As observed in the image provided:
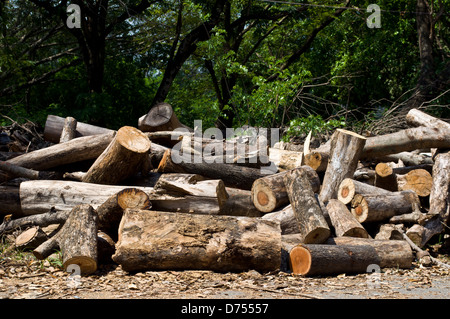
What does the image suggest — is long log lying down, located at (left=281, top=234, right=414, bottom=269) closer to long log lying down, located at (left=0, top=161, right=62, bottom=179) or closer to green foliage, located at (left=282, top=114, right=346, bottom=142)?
long log lying down, located at (left=0, top=161, right=62, bottom=179)

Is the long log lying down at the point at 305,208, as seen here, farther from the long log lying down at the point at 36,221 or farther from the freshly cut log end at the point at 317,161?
the long log lying down at the point at 36,221

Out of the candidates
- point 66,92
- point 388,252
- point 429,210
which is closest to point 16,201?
point 388,252

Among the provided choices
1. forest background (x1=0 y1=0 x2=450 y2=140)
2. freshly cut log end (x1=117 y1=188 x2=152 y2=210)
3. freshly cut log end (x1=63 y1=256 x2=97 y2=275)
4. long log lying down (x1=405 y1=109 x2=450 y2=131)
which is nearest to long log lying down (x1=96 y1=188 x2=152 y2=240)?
freshly cut log end (x1=117 y1=188 x2=152 y2=210)

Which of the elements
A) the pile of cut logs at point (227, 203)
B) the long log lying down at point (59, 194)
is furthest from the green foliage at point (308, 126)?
the long log lying down at point (59, 194)

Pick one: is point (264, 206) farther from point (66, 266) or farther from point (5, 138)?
point (5, 138)

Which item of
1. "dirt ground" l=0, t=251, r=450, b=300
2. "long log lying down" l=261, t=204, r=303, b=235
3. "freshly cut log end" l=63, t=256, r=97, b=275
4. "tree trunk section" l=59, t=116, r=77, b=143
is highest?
"tree trunk section" l=59, t=116, r=77, b=143

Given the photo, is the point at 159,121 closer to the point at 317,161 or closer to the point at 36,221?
the point at 317,161

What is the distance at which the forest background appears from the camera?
12703 millimetres

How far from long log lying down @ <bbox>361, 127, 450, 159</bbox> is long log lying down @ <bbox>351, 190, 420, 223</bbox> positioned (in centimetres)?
131

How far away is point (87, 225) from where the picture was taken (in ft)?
16.8

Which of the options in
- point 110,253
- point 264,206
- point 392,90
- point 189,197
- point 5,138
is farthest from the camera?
point 392,90

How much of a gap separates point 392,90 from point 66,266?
14.5m

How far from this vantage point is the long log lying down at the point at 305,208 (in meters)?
5.56

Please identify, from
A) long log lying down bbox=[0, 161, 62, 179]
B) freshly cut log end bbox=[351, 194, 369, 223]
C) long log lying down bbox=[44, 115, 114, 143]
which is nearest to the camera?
freshly cut log end bbox=[351, 194, 369, 223]
